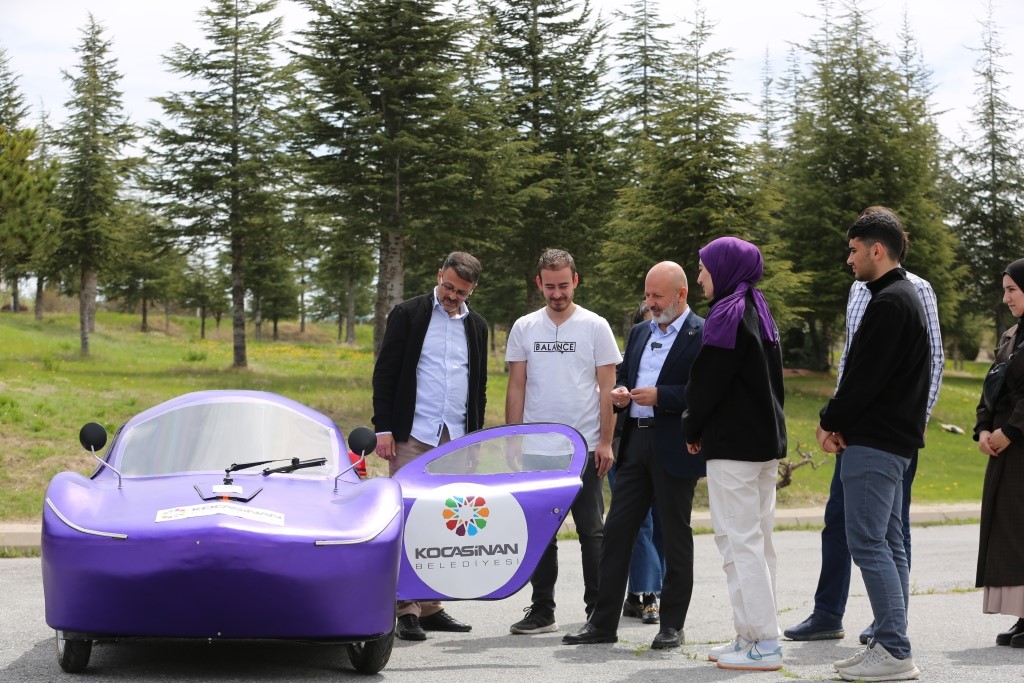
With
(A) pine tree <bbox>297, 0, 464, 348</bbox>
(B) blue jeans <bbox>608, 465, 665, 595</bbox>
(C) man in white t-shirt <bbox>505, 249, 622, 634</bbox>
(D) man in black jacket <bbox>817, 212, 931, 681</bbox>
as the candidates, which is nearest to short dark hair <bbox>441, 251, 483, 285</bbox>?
(C) man in white t-shirt <bbox>505, 249, 622, 634</bbox>

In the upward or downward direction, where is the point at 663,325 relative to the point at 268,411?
upward

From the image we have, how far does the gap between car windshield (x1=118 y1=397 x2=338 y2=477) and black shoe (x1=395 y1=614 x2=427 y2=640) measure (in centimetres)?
107

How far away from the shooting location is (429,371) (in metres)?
7.46

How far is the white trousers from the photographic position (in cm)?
572

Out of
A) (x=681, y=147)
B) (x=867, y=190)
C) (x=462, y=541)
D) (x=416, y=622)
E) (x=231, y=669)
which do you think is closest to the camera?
(x=231, y=669)

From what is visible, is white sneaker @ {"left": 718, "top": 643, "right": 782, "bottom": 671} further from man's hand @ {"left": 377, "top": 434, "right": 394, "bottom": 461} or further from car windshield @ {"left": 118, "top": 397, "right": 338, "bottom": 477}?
man's hand @ {"left": 377, "top": 434, "right": 394, "bottom": 461}

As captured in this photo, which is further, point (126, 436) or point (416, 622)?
point (416, 622)

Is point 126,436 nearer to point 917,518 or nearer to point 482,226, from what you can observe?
point 917,518

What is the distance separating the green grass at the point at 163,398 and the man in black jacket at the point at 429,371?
23.8ft

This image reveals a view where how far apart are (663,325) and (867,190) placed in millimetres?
33512

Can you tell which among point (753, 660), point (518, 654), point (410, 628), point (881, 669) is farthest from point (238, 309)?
point (881, 669)

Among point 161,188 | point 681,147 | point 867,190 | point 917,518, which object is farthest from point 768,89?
point 917,518

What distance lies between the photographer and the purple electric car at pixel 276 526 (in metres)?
5.05

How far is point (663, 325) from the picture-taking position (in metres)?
6.93
